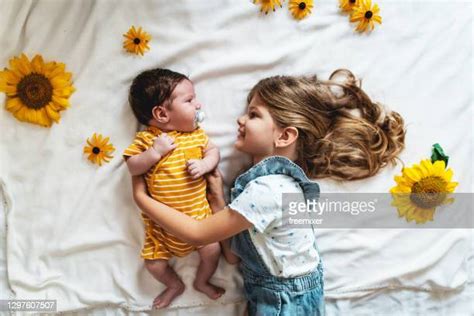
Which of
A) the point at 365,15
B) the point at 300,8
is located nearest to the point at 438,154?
the point at 365,15

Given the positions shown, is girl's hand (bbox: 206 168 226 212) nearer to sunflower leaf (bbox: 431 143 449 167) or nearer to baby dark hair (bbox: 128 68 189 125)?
baby dark hair (bbox: 128 68 189 125)

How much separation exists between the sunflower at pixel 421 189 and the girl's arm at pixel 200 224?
43 centimetres

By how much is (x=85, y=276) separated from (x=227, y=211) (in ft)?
1.39

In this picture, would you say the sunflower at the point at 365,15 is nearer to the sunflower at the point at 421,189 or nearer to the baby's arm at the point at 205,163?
the sunflower at the point at 421,189

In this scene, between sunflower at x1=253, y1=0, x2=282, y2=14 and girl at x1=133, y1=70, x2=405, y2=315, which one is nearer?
girl at x1=133, y1=70, x2=405, y2=315

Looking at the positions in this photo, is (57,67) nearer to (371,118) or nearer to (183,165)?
(183,165)

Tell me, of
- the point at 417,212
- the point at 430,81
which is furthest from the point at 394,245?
the point at 430,81

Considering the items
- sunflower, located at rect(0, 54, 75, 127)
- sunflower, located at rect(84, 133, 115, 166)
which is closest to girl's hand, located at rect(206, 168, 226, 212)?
sunflower, located at rect(84, 133, 115, 166)

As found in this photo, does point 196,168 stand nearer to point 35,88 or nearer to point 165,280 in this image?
point 165,280

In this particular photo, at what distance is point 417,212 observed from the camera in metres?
1.23

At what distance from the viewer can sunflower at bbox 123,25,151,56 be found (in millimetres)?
1190

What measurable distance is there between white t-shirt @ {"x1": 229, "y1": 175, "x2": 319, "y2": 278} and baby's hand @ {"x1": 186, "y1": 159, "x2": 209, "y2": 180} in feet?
0.36

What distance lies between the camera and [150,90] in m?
1.11

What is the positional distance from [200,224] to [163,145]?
7.9 inches
